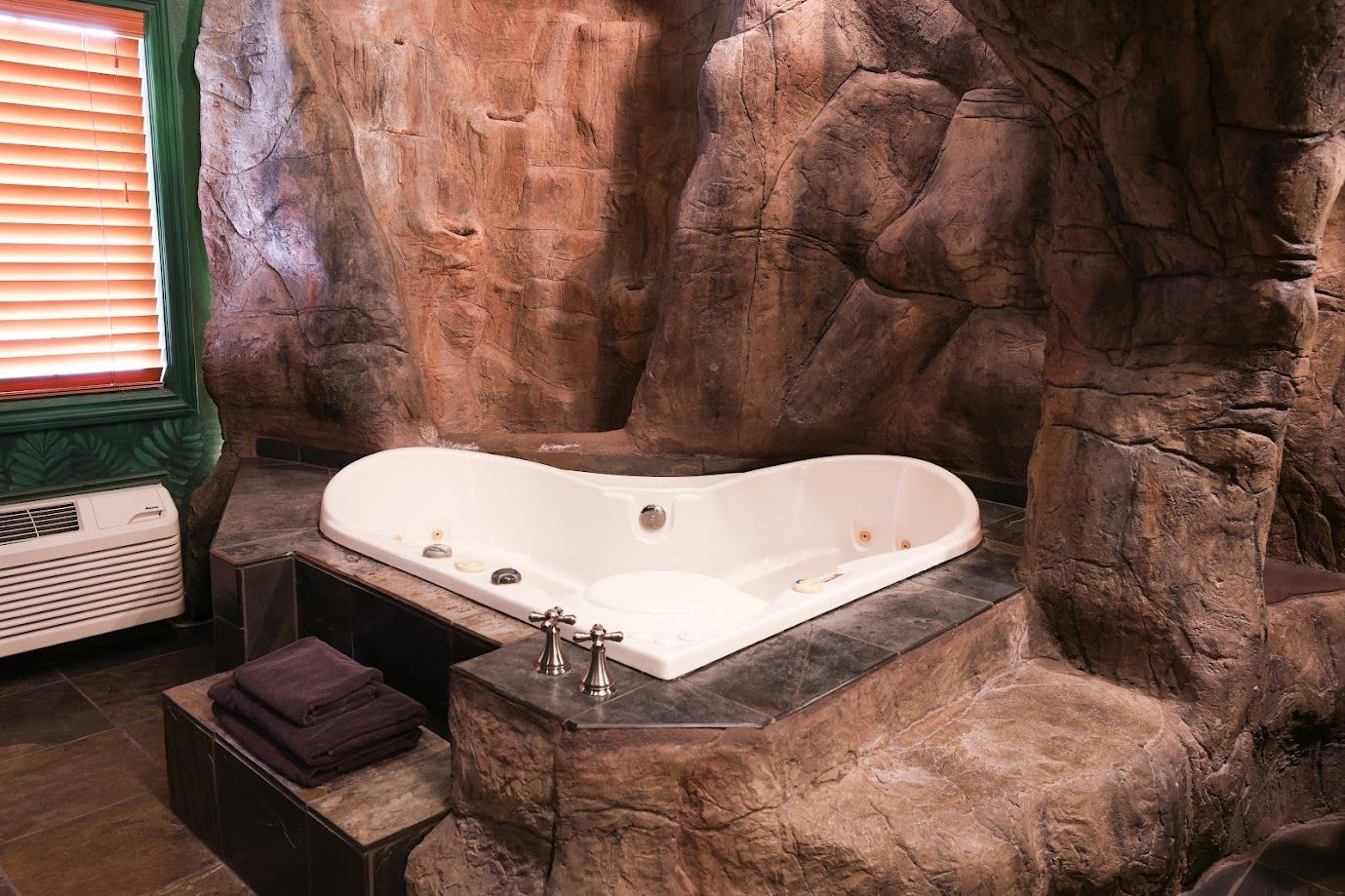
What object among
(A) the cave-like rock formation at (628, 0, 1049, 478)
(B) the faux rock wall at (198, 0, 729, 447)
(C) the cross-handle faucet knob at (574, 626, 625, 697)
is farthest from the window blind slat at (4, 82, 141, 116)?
(C) the cross-handle faucet knob at (574, 626, 625, 697)

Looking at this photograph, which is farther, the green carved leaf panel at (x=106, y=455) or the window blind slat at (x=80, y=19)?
the green carved leaf panel at (x=106, y=455)

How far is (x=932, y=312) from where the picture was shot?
11.3 feet

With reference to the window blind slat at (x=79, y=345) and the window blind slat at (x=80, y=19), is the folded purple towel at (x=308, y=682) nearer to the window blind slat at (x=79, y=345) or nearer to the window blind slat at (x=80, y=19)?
the window blind slat at (x=79, y=345)

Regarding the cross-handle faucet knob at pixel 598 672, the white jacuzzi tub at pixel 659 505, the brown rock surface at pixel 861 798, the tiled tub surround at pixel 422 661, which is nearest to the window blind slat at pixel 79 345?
the tiled tub surround at pixel 422 661

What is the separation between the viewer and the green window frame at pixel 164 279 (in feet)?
12.2

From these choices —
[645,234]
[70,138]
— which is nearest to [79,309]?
[70,138]

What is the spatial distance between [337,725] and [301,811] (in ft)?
0.60

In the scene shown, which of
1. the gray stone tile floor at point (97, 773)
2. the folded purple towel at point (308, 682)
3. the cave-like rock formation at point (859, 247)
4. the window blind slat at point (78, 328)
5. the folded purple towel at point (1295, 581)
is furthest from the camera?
the window blind slat at point (78, 328)

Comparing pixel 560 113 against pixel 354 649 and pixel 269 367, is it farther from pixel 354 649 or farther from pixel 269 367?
pixel 354 649

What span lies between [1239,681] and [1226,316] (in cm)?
86

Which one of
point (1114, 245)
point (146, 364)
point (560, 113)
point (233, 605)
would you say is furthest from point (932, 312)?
point (146, 364)

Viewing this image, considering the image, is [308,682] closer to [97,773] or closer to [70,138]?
[97,773]

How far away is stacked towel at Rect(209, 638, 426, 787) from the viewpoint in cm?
210

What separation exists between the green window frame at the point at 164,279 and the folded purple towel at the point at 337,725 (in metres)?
1.96
